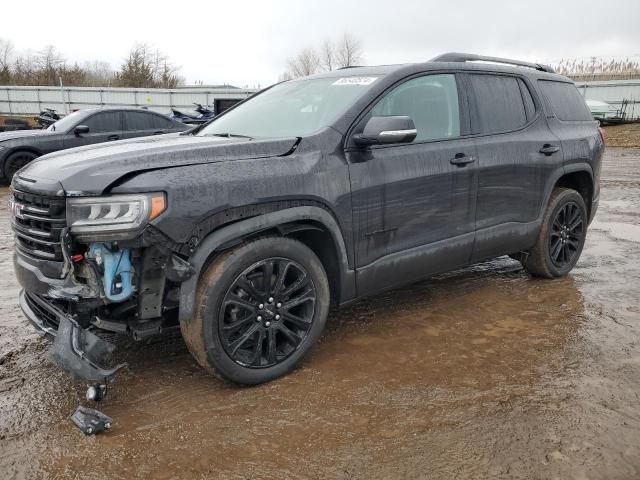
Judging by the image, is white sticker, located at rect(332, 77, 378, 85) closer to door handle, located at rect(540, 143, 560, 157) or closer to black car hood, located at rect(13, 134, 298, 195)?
black car hood, located at rect(13, 134, 298, 195)

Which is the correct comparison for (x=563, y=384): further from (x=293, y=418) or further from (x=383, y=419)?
(x=293, y=418)

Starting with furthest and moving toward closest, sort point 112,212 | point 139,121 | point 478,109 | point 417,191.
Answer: point 139,121 < point 478,109 < point 417,191 < point 112,212

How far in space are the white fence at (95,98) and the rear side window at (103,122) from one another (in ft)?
64.0

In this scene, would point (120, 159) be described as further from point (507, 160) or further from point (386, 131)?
point (507, 160)

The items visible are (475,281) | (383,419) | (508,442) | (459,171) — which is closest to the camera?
(508,442)

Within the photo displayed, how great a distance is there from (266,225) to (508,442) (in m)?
1.58

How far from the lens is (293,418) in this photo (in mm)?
2703

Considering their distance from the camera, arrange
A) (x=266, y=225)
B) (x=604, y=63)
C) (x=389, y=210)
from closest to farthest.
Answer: (x=266, y=225), (x=389, y=210), (x=604, y=63)

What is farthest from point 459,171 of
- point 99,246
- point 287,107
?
point 99,246

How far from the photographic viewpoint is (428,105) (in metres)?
3.79

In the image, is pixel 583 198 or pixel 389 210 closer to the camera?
pixel 389 210

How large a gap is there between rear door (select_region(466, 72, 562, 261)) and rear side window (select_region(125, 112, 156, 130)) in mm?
7826

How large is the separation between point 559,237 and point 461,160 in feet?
5.44

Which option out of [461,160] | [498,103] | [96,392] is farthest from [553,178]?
[96,392]
